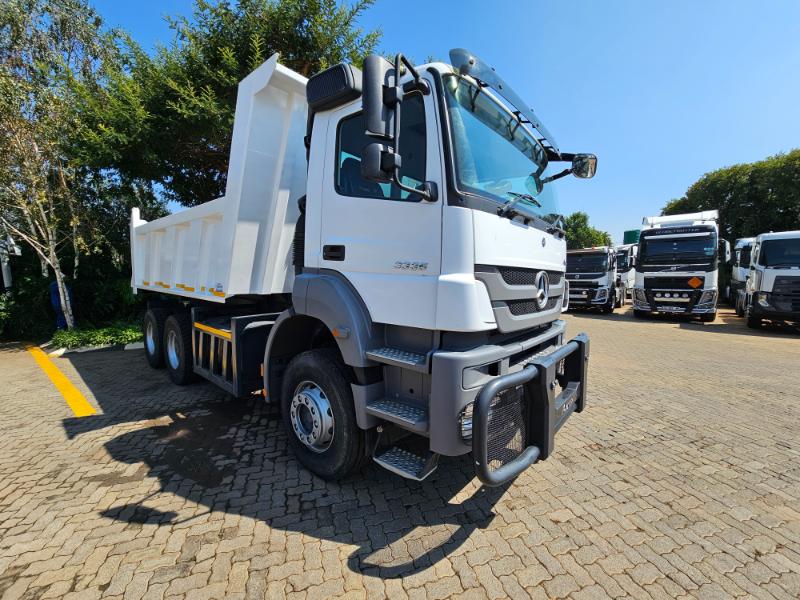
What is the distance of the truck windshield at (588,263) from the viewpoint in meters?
14.3

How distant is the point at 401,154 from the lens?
257cm

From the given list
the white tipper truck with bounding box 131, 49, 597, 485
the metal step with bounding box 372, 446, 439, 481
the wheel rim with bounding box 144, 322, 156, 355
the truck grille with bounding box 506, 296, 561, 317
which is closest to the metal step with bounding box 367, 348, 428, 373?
the white tipper truck with bounding box 131, 49, 597, 485

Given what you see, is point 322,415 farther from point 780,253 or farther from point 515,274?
point 780,253

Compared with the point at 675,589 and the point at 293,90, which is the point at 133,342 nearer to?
the point at 293,90

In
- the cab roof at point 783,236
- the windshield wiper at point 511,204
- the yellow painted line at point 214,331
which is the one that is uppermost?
the cab roof at point 783,236

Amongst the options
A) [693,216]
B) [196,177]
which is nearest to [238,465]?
[196,177]

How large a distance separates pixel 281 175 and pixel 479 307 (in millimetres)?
2607

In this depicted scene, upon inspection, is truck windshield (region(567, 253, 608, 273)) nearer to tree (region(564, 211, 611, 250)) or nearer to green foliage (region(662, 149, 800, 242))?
green foliage (region(662, 149, 800, 242))

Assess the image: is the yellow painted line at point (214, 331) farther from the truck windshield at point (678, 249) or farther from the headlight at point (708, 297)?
the headlight at point (708, 297)

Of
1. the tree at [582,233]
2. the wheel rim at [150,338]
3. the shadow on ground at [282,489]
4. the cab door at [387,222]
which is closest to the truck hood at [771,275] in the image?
the shadow on ground at [282,489]

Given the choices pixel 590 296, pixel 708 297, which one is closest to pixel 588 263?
pixel 590 296

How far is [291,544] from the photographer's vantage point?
7.63 ft

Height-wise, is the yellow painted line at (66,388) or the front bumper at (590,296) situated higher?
the front bumper at (590,296)

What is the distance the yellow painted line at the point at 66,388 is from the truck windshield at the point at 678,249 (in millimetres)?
14575
